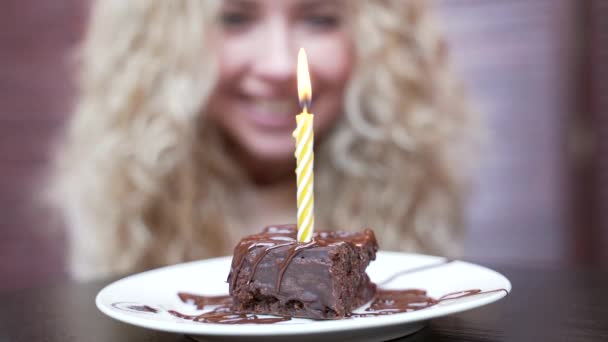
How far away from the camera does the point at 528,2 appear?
2.65m

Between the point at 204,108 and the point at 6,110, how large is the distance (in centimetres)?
101

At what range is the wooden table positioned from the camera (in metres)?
0.98

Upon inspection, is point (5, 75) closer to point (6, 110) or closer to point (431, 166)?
point (6, 110)

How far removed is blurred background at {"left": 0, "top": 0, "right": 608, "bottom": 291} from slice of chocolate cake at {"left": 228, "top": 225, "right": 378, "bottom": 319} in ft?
5.44

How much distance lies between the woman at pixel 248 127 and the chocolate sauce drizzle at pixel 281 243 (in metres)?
1.50

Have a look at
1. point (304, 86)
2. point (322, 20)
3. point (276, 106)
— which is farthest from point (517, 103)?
point (304, 86)

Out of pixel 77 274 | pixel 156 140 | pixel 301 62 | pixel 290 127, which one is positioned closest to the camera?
pixel 301 62

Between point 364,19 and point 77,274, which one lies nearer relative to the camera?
point 364,19

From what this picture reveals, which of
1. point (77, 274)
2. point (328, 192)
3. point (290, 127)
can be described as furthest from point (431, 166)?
point (77, 274)

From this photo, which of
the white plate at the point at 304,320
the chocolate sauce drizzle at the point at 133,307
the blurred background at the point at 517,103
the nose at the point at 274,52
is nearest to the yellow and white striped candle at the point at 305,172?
the white plate at the point at 304,320

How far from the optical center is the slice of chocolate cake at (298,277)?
1038mm

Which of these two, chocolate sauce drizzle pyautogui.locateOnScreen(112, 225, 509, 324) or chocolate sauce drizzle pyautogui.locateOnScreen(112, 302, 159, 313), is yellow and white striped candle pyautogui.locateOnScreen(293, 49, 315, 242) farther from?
chocolate sauce drizzle pyautogui.locateOnScreen(112, 302, 159, 313)

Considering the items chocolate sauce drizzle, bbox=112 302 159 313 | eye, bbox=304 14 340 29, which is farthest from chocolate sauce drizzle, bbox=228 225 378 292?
eye, bbox=304 14 340 29

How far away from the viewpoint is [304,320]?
3.42ft
